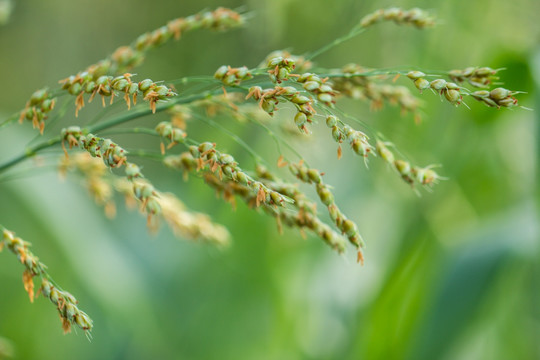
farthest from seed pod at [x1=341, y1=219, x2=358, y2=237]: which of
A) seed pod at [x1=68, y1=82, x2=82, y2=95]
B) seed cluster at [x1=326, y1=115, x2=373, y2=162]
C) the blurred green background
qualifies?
the blurred green background

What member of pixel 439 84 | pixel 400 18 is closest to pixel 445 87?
pixel 439 84

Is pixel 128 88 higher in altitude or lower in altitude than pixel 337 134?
higher

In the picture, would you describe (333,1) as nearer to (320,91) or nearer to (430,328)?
(430,328)

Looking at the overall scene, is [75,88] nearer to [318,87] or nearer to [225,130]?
[225,130]

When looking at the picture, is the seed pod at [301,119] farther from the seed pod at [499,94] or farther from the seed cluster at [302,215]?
the seed pod at [499,94]

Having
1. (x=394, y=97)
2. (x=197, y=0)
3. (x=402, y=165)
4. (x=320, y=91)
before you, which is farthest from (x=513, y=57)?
(x=197, y=0)

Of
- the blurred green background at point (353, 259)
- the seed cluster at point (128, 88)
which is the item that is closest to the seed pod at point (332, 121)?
the seed cluster at point (128, 88)
